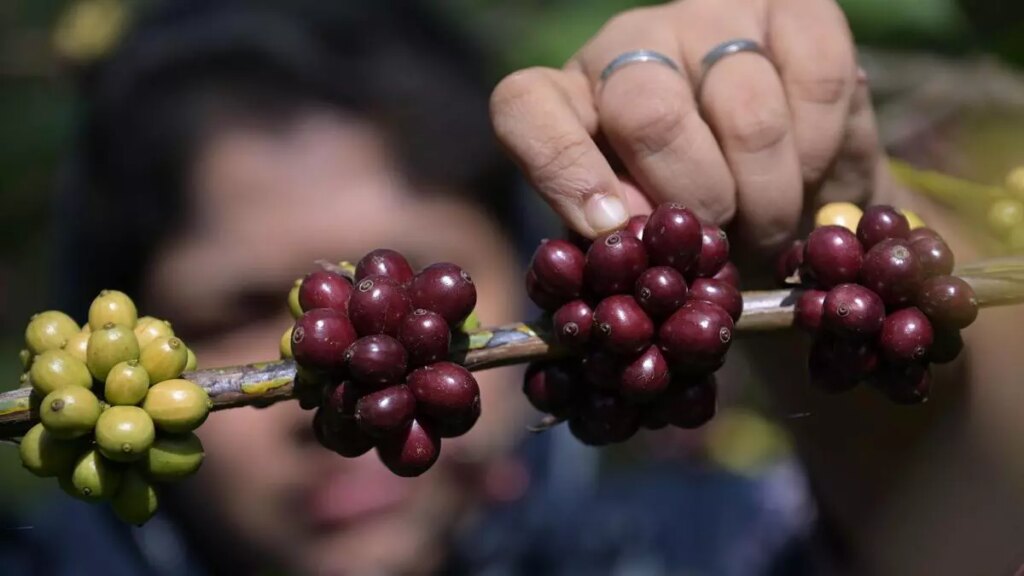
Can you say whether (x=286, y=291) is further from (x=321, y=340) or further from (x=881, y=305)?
(x=881, y=305)

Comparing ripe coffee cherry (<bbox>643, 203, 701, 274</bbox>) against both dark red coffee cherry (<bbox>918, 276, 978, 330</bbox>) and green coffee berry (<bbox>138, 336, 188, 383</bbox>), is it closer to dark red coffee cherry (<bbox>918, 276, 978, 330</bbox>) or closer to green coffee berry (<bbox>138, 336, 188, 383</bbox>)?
dark red coffee cherry (<bbox>918, 276, 978, 330</bbox>)

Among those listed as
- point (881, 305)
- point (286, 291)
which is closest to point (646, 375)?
point (881, 305)

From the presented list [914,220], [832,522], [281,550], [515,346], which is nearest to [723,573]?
[832,522]

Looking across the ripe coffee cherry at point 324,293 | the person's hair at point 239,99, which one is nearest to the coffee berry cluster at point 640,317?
the ripe coffee cherry at point 324,293

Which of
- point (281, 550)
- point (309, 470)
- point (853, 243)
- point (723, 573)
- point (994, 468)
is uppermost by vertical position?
point (853, 243)

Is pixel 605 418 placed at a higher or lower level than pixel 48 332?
lower

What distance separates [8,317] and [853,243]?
3.33 metres

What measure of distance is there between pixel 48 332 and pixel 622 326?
60 centimetres

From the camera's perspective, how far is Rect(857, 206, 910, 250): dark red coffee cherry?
1039mm

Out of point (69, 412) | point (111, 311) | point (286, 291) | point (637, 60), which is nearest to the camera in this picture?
point (69, 412)

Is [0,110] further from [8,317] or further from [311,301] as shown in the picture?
[311,301]

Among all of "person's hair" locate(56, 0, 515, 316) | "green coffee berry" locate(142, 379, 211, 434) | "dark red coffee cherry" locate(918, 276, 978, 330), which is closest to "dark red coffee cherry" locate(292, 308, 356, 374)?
"green coffee berry" locate(142, 379, 211, 434)

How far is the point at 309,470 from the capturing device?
8.27 ft

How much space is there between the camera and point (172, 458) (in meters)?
0.92
